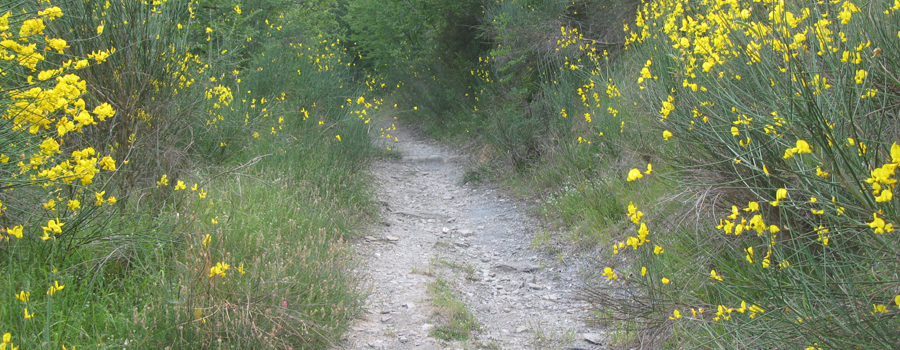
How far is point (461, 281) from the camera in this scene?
14.6 feet

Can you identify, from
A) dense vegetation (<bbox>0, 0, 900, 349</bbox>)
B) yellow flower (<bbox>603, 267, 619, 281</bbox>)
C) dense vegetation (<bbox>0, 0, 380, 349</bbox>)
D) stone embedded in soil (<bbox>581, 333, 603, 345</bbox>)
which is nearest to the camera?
dense vegetation (<bbox>0, 0, 900, 349</bbox>)

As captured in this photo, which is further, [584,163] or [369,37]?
[369,37]

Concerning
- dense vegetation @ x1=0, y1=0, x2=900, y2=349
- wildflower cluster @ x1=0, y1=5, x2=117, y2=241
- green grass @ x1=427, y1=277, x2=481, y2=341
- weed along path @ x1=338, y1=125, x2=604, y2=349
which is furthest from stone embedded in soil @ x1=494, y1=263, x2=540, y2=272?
wildflower cluster @ x1=0, y1=5, x2=117, y2=241

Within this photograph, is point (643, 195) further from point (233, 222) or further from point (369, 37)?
point (369, 37)

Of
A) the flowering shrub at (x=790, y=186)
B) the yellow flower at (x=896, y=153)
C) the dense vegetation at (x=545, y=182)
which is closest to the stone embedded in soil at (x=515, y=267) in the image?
the dense vegetation at (x=545, y=182)

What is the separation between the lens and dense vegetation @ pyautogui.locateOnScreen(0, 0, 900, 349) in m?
2.16

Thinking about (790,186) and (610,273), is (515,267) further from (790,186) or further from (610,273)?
(790,186)

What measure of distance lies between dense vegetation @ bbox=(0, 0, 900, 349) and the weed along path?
10.3 inches

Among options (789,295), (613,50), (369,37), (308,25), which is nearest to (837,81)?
(789,295)

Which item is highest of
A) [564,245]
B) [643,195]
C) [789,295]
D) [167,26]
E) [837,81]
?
[167,26]

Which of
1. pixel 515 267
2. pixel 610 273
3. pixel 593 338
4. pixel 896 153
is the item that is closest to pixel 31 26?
pixel 610 273

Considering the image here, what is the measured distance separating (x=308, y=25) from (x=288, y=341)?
26.7ft

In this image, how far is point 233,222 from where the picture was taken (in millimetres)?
3717

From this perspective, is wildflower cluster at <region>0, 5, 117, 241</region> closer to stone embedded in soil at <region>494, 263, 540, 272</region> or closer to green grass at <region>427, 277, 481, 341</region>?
green grass at <region>427, 277, 481, 341</region>
